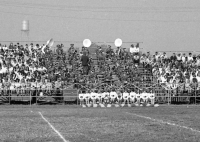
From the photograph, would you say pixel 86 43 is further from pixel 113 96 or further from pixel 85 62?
pixel 113 96

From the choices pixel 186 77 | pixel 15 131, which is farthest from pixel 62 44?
pixel 15 131

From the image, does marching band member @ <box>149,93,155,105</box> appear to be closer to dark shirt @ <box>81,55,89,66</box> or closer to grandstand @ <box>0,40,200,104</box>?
grandstand @ <box>0,40,200,104</box>

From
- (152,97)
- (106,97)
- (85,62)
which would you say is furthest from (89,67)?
(152,97)

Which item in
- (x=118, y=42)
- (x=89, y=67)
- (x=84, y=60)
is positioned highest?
(x=118, y=42)

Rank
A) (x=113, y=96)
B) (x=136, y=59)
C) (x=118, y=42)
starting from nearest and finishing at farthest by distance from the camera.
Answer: (x=113, y=96), (x=136, y=59), (x=118, y=42)

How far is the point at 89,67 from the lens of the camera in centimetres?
3950

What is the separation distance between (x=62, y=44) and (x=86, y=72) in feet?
14.2

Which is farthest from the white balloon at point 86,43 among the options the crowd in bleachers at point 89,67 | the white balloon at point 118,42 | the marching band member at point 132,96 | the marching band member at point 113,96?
the marching band member at point 132,96

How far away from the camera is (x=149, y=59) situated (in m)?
41.3

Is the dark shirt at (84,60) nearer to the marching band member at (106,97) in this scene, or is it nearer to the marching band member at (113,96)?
the marching band member at (106,97)

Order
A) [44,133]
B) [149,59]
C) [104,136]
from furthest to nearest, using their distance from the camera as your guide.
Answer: [149,59] < [44,133] < [104,136]

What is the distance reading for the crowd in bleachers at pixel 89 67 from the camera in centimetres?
3622

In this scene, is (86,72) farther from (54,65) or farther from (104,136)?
(104,136)

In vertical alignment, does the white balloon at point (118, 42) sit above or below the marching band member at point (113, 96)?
above
